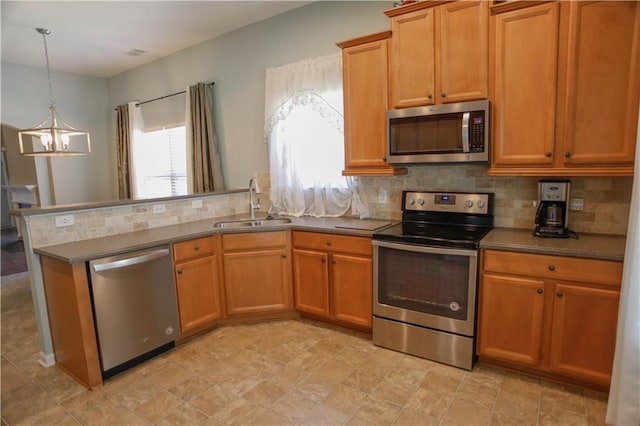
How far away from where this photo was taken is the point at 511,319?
2273 mm

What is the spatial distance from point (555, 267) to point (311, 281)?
5.93 ft

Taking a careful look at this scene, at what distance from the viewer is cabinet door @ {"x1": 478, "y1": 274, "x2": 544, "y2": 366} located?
2193mm

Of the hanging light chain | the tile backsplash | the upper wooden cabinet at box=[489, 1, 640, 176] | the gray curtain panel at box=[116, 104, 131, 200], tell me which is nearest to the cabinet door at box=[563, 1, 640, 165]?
the upper wooden cabinet at box=[489, 1, 640, 176]

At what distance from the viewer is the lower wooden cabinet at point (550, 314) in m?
2.01

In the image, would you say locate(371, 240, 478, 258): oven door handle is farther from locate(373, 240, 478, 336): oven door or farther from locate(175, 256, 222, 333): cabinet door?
locate(175, 256, 222, 333): cabinet door

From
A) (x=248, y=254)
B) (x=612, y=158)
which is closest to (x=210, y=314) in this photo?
(x=248, y=254)

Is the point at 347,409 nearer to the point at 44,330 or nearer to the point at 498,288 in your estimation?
the point at 498,288

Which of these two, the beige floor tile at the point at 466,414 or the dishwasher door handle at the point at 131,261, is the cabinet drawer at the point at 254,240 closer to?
the dishwasher door handle at the point at 131,261

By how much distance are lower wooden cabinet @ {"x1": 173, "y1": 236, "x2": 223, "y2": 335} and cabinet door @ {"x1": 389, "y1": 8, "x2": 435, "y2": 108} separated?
1937 millimetres

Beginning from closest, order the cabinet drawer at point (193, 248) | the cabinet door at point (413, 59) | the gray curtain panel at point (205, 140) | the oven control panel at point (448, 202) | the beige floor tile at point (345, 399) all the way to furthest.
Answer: the beige floor tile at point (345, 399) < the cabinet door at point (413, 59) < the oven control panel at point (448, 202) < the cabinet drawer at point (193, 248) < the gray curtain panel at point (205, 140)

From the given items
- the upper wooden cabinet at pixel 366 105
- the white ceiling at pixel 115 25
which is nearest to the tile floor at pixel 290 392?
the upper wooden cabinet at pixel 366 105

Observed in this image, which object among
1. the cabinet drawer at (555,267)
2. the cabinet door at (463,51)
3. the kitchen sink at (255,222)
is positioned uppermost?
the cabinet door at (463,51)

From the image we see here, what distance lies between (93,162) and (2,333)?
3400 millimetres

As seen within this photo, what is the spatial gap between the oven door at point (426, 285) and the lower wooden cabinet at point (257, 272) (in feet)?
2.93
